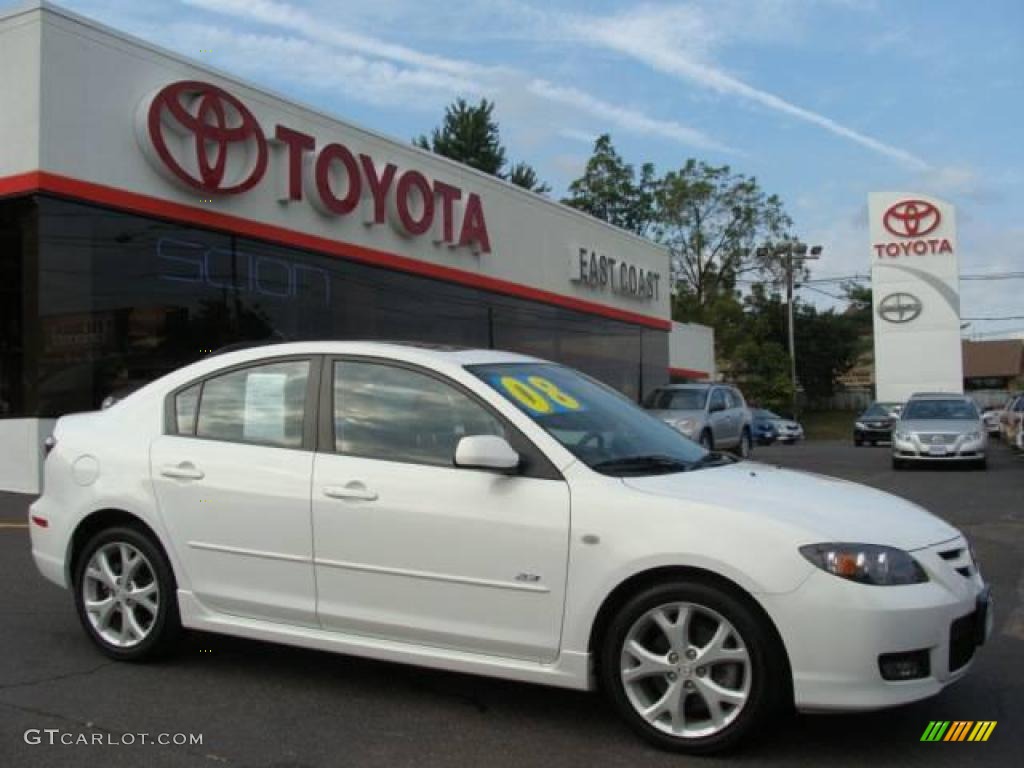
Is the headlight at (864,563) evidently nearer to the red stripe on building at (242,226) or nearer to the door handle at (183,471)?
the door handle at (183,471)

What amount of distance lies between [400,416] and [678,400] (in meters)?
14.8

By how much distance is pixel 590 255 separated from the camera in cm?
2697

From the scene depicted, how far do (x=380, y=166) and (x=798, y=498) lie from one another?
15337mm

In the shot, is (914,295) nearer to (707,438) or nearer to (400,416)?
(707,438)

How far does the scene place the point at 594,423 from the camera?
184 inches

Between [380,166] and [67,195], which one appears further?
[380,166]

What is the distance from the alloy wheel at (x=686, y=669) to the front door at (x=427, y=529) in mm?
343

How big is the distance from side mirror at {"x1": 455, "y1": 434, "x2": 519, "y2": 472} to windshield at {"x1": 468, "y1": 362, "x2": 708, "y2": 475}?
0.94 feet

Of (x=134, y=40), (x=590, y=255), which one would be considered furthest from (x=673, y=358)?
(x=134, y=40)

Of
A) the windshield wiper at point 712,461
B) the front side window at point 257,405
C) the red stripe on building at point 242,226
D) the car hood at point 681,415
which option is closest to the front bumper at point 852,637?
the windshield wiper at point 712,461

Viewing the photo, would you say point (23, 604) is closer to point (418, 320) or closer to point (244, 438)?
point (244, 438)

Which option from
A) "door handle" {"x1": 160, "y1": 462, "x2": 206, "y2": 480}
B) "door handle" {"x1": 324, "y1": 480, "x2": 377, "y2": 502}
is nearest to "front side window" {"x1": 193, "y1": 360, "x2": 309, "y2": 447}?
"door handle" {"x1": 160, "y1": 462, "x2": 206, "y2": 480}

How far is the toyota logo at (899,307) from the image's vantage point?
4188 centimetres

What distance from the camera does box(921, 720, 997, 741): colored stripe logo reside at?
13.4 ft
